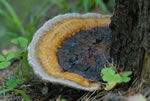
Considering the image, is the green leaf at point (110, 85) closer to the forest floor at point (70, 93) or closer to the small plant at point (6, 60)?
the forest floor at point (70, 93)

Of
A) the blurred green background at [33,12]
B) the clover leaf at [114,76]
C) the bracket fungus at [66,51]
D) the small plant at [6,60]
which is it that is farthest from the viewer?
the blurred green background at [33,12]

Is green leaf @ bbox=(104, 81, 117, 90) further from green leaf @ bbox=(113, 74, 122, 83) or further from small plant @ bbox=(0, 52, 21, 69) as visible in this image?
small plant @ bbox=(0, 52, 21, 69)

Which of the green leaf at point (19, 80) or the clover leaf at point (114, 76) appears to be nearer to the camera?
the clover leaf at point (114, 76)

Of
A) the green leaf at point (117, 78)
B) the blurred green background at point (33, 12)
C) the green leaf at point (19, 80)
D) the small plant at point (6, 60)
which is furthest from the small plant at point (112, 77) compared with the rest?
the blurred green background at point (33, 12)

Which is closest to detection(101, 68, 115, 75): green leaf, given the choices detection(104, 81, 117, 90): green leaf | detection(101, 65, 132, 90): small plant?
detection(101, 65, 132, 90): small plant

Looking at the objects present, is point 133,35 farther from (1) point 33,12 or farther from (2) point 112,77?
(1) point 33,12

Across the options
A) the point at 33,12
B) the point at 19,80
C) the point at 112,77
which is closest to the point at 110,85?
the point at 112,77

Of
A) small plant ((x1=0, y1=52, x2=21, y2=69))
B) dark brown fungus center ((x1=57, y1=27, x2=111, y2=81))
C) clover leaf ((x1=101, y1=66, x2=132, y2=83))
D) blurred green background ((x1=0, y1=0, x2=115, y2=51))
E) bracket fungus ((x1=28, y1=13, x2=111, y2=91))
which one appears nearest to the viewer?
clover leaf ((x1=101, y1=66, x2=132, y2=83))
